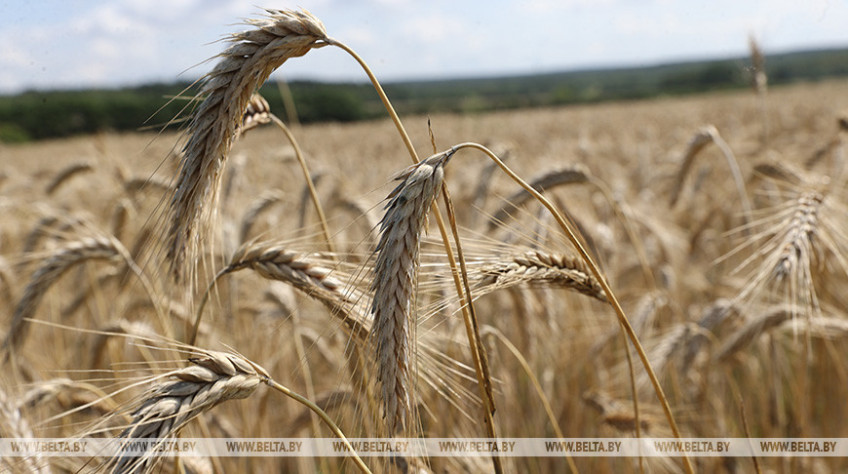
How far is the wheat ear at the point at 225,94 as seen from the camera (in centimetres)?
90

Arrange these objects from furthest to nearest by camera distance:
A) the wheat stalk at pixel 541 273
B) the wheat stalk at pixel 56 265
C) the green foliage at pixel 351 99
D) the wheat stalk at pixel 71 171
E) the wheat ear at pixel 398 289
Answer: the green foliage at pixel 351 99, the wheat stalk at pixel 71 171, the wheat stalk at pixel 56 265, the wheat stalk at pixel 541 273, the wheat ear at pixel 398 289

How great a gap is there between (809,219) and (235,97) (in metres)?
1.41

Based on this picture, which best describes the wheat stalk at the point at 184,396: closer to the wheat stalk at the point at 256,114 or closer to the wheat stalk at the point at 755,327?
the wheat stalk at the point at 256,114

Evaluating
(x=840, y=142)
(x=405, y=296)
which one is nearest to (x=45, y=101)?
(x=405, y=296)

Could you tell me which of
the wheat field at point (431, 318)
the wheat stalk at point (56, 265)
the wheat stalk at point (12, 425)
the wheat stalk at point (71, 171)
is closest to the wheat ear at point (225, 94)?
the wheat field at point (431, 318)

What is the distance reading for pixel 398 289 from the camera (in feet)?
2.50

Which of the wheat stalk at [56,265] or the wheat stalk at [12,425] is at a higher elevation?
the wheat stalk at [56,265]

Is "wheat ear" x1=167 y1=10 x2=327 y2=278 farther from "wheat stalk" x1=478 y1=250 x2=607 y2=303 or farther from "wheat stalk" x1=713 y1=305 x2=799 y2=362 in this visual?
"wheat stalk" x1=713 y1=305 x2=799 y2=362

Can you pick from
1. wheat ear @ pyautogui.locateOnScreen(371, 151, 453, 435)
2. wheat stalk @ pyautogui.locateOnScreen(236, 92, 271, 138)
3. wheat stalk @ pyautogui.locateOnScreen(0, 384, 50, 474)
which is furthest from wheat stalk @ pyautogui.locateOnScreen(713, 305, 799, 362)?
wheat stalk @ pyautogui.locateOnScreen(0, 384, 50, 474)

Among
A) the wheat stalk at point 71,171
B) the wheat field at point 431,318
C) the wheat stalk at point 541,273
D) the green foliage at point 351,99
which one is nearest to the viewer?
the wheat field at point 431,318

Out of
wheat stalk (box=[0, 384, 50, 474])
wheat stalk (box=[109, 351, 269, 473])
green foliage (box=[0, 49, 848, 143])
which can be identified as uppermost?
green foliage (box=[0, 49, 848, 143])

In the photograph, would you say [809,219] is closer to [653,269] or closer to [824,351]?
[824,351]

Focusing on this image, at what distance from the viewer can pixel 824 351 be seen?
2533 mm

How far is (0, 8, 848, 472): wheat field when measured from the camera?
88 cm
